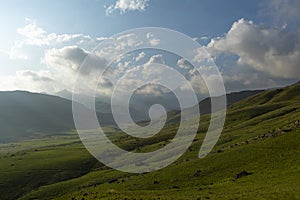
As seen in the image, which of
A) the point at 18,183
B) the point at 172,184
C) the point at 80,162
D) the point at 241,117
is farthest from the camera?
the point at 241,117

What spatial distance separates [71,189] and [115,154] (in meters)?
47.7

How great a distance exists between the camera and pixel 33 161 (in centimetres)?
12406

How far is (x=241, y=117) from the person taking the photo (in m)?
162

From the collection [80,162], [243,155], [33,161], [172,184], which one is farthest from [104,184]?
[33,161]

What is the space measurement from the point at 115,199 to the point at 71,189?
44.0 meters

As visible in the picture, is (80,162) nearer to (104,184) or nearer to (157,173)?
(104,184)

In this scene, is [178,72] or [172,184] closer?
[178,72]

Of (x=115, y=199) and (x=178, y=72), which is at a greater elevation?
(x=178, y=72)

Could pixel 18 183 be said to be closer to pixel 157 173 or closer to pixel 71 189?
pixel 71 189

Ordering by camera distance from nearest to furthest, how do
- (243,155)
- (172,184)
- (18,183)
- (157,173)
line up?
1. (172,184)
2. (243,155)
3. (157,173)
4. (18,183)

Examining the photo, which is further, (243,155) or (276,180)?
(243,155)

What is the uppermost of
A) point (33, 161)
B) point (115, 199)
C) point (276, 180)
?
point (33, 161)

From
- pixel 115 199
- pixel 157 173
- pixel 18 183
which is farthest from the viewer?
pixel 18 183

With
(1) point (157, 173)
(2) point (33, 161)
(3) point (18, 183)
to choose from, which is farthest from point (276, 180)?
(2) point (33, 161)
